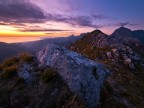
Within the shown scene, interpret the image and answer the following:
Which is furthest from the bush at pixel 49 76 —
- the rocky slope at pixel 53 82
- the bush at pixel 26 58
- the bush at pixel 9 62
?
the bush at pixel 9 62

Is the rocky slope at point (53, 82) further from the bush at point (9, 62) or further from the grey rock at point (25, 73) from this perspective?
the bush at point (9, 62)

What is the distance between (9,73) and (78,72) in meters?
4.71

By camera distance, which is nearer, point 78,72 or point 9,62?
point 78,72

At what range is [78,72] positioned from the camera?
12898mm

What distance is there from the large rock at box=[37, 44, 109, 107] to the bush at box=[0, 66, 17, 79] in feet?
6.48

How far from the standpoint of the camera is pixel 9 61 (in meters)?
16.0

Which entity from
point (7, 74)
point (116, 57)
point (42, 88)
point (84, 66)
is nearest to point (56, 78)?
point (42, 88)

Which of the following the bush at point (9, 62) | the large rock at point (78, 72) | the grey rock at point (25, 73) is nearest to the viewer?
the large rock at point (78, 72)

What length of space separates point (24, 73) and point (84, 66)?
4079mm

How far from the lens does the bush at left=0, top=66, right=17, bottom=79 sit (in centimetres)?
1388

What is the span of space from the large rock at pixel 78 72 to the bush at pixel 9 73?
1.98 metres

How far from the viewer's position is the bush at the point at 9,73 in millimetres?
13875

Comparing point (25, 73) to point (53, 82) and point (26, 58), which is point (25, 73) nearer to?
point (26, 58)

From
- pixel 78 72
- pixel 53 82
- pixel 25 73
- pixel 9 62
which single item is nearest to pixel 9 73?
pixel 25 73
